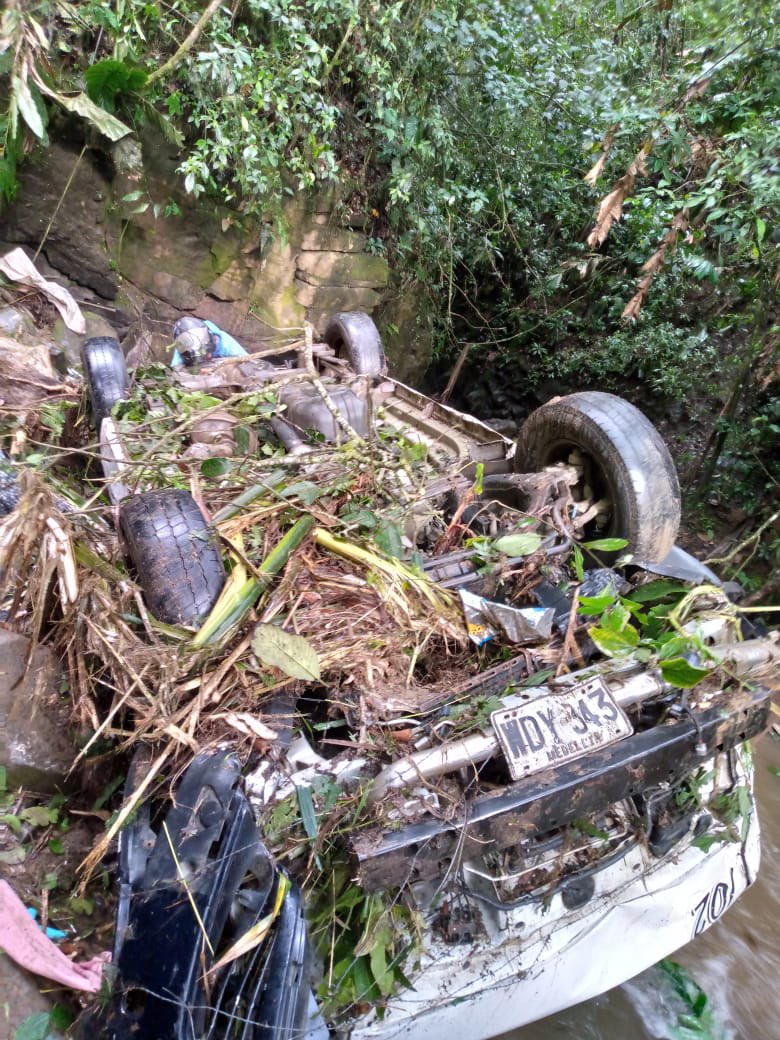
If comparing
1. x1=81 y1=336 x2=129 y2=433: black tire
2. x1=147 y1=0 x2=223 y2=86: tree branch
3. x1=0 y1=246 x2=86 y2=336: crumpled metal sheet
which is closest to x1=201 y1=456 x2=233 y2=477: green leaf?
x1=81 y1=336 x2=129 y2=433: black tire

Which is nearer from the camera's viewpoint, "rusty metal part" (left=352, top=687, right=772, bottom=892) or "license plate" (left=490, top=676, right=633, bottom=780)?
"rusty metal part" (left=352, top=687, right=772, bottom=892)

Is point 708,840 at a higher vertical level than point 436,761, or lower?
lower

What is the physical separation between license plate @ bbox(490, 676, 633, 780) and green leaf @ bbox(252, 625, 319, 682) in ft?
1.57

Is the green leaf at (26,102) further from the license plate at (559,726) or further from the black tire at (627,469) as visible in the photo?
the license plate at (559,726)

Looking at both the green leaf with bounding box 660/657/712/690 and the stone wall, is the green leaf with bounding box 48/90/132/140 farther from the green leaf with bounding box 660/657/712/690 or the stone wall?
the green leaf with bounding box 660/657/712/690

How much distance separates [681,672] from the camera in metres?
1.78

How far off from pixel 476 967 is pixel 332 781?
1.98 feet

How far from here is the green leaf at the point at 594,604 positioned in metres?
1.99

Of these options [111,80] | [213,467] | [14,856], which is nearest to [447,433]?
[213,467]

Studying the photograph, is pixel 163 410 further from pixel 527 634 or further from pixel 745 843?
pixel 745 843

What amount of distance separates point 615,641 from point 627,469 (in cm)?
116

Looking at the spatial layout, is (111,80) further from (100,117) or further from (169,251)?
(169,251)

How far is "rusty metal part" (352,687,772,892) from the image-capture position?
1435 millimetres

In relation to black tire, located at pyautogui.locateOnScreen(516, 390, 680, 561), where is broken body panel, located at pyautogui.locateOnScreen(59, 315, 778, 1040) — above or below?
below
